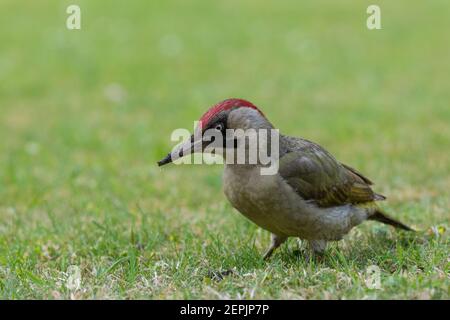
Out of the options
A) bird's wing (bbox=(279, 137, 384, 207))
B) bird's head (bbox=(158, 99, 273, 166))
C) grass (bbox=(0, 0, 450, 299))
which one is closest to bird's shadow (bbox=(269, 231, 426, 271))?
grass (bbox=(0, 0, 450, 299))

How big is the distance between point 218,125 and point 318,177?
83 centimetres

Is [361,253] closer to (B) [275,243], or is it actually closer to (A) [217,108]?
(B) [275,243]

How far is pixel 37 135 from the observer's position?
977 cm

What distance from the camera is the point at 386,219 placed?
5668 millimetres

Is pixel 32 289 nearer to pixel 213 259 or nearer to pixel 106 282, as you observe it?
pixel 106 282

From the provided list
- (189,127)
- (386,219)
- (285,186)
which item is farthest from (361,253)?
(189,127)

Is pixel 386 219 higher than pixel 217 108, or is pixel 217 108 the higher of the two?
pixel 217 108

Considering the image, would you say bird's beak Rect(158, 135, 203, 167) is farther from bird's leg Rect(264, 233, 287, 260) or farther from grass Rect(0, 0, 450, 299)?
bird's leg Rect(264, 233, 287, 260)

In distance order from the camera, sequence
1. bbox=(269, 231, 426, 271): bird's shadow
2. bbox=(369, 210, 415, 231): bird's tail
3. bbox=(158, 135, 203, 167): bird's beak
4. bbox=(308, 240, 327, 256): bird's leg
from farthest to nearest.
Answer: bbox=(369, 210, 415, 231): bird's tail → bbox=(308, 240, 327, 256): bird's leg → bbox=(269, 231, 426, 271): bird's shadow → bbox=(158, 135, 203, 167): bird's beak

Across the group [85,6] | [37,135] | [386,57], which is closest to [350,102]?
[386,57]

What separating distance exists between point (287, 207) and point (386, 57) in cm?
970

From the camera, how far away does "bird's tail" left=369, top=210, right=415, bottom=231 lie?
5621 millimetres

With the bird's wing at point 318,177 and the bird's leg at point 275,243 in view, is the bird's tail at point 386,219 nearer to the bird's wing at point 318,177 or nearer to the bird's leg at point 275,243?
the bird's wing at point 318,177

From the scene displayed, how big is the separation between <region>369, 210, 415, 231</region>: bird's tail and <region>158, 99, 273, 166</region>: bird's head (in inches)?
51.8
